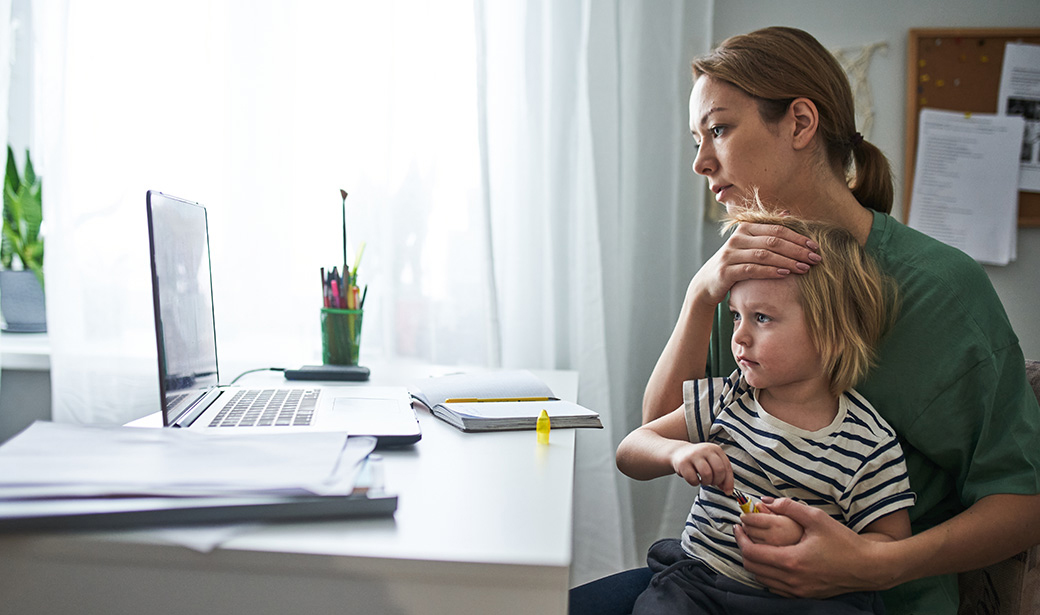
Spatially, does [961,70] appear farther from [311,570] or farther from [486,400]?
[311,570]

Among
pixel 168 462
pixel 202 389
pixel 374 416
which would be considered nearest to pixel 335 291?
pixel 202 389

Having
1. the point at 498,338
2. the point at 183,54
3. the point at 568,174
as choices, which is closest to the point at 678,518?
the point at 498,338

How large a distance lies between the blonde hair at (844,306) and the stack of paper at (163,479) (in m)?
0.57

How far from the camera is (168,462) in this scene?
0.73 m

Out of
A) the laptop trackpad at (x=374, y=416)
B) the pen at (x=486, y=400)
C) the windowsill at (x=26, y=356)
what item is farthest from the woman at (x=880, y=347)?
the windowsill at (x=26, y=356)

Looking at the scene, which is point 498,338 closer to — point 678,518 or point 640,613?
point 678,518

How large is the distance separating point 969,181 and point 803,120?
0.90 metres

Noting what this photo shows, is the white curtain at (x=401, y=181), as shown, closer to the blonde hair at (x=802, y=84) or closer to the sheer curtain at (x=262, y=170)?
the sheer curtain at (x=262, y=170)

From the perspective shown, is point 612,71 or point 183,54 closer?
point 612,71

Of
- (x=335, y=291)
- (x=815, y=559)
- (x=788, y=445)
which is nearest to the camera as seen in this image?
(x=815, y=559)

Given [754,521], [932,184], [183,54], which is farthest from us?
[183,54]

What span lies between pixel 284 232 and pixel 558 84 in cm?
77

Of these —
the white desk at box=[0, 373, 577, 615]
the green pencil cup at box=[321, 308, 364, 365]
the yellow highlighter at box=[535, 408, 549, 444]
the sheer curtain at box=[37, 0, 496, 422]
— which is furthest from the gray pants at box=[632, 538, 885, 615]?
the sheer curtain at box=[37, 0, 496, 422]

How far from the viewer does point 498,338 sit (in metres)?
1.83
